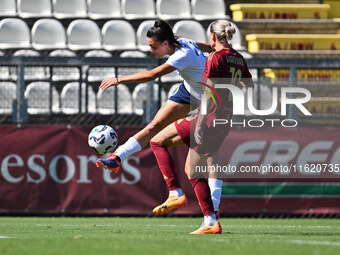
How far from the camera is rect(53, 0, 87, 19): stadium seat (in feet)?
52.1

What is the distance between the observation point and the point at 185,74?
265 inches

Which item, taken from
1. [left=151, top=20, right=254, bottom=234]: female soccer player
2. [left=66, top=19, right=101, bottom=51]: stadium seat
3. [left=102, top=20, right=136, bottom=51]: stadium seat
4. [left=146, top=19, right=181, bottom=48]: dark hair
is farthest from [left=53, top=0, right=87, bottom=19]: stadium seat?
[left=151, top=20, right=254, bottom=234]: female soccer player

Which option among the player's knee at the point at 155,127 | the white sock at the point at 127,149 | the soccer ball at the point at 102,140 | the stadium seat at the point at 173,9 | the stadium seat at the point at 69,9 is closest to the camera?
the white sock at the point at 127,149

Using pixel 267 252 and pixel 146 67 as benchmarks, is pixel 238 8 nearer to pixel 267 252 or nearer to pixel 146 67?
pixel 146 67

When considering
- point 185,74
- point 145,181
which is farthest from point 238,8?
point 185,74

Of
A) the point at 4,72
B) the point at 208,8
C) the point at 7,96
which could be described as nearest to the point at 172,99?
the point at 7,96

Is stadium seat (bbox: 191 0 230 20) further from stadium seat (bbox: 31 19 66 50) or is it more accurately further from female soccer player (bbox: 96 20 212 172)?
female soccer player (bbox: 96 20 212 172)

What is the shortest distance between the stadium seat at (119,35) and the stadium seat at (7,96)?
210 inches

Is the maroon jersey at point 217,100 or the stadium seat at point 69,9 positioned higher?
the stadium seat at point 69,9

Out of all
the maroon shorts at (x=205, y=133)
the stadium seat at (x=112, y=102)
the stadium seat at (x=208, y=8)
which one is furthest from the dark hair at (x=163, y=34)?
the stadium seat at (x=208, y=8)

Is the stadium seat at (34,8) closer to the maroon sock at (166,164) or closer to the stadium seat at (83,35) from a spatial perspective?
the stadium seat at (83,35)

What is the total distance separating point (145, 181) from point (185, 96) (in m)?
3.71

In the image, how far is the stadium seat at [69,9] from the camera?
1589cm

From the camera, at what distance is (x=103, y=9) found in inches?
635
